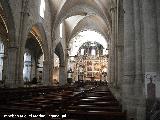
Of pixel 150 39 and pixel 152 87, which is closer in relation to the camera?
pixel 152 87

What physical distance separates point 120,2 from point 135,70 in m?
8.34

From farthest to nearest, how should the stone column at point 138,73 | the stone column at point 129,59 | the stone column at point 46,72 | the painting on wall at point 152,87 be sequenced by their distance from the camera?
the stone column at point 46,72, the stone column at point 129,59, the stone column at point 138,73, the painting on wall at point 152,87

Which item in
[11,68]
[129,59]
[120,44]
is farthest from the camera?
[11,68]

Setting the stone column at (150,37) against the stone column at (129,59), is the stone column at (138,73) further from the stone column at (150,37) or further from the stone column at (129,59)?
the stone column at (150,37)

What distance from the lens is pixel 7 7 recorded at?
1769cm

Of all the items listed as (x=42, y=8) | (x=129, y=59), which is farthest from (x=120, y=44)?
(x=42, y=8)

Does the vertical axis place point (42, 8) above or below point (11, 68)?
above

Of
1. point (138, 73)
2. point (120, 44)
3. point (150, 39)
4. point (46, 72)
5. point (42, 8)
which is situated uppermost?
point (42, 8)

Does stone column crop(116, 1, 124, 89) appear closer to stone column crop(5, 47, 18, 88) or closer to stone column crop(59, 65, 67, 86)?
A: stone column crop(5, 47, 18, 88)

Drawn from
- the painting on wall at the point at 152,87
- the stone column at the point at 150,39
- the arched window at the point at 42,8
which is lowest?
the painting on wall at the point at 152,87

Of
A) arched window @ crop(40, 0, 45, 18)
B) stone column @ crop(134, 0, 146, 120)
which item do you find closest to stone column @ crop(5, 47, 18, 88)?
arched window @ crop(40, 0, 45, 18)

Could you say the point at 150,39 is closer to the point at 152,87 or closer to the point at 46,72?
the point at 152,87

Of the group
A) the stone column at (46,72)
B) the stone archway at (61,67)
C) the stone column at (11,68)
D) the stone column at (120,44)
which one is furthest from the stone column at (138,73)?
the stone archway at (61,67)

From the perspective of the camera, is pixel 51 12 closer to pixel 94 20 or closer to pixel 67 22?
pixel 67 22
